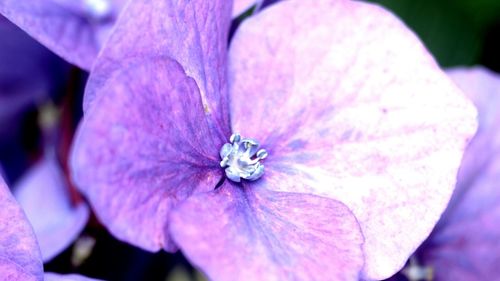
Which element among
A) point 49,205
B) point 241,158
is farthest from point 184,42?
point 49,205

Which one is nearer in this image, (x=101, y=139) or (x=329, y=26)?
(x=101, y=139)

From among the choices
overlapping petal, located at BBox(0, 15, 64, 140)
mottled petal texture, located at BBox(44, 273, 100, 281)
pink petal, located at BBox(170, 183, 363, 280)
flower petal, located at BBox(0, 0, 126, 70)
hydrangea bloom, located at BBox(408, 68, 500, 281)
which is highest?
flower petal, located at BBox(0, 0, 126, 70)

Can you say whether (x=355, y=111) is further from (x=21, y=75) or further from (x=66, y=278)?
(x=21, y=75)

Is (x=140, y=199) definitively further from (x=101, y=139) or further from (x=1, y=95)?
(x=1, y=95)

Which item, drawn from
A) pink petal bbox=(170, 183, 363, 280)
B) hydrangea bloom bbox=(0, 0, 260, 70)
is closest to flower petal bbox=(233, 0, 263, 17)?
hydrangea bloom bbox=(0, 0, 260, 70)

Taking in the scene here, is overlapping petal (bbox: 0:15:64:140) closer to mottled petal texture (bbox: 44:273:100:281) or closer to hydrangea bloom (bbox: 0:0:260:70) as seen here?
hydrangea bloom (bbox: 0:0:260:70)

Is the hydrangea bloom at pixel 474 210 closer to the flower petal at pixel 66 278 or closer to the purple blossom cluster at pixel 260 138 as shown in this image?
the purple blossom cluster at pixel 260 138

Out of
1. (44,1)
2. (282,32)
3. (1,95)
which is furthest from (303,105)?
(1,95)
